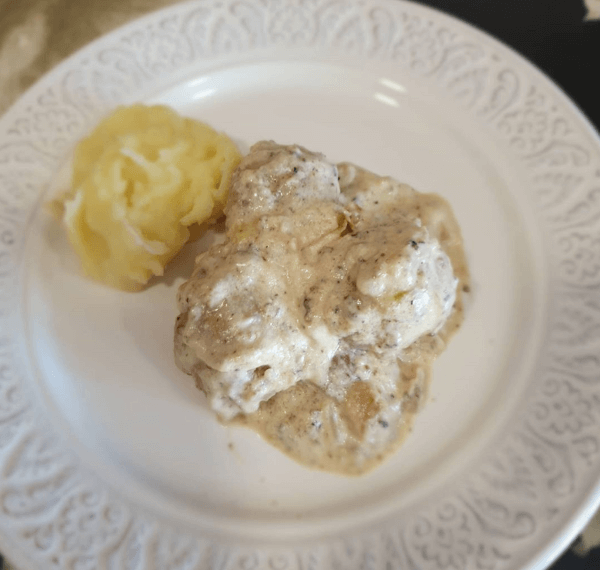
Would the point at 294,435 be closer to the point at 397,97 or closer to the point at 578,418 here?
the point at 578,418

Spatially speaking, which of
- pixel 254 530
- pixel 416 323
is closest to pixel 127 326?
pixel 254 530

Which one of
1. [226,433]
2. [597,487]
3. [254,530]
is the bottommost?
[254,530]

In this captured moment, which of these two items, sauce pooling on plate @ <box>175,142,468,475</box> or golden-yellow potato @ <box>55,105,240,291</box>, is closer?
sauce pooling on plate @ <box>175,142,468,475</box>

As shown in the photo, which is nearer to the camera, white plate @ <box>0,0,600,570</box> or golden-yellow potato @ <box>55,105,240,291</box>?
white plate @ <box>0,0,600,570</box>

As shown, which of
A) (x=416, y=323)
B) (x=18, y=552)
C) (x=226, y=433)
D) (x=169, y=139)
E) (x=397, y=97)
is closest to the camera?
(x=18, y=552)

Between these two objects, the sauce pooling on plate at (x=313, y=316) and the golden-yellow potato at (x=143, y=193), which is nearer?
the sauce pooling on plate at (x=313, y=316)
